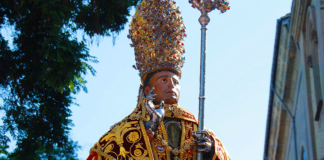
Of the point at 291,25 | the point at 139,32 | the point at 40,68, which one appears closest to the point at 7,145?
the point at 40,68

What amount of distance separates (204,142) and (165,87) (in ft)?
4.63

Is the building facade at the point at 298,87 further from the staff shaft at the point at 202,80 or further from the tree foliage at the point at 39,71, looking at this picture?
the tree foliage at the point at 39,71

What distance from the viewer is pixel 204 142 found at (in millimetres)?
12828

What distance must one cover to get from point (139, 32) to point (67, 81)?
3.20m

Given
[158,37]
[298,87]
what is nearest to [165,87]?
[158,37]

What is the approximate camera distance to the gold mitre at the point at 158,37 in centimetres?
1402

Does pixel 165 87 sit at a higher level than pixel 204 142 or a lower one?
higher

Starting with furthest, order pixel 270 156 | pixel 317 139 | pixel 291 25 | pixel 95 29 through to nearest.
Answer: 1. pixel 95 29
2. pixel 270 156
3. pixel 291 25
4. pixel 317 139

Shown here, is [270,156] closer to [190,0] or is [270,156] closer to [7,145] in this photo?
[190,0]

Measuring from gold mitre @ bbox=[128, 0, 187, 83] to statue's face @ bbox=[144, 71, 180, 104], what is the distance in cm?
15

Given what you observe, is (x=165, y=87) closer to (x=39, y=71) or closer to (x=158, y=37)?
(x=158, y=37)

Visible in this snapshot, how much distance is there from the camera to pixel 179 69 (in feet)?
46.2

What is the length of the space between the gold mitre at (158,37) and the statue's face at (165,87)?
0.15 metres

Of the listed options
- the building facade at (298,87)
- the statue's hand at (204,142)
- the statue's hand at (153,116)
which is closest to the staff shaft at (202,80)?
the statue's hand at (204,142)
